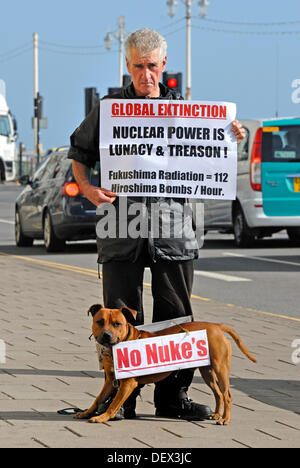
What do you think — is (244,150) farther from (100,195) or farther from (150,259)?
(100,195)

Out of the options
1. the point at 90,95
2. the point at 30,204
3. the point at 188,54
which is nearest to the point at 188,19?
the point at 188,54

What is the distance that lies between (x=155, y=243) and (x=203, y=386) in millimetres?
1356

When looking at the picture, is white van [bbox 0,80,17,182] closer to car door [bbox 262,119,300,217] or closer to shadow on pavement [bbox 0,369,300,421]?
car door [bbox 262,119,300,217]

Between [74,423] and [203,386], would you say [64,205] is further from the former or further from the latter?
[74,423]

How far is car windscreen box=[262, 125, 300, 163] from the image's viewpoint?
17.3 metres

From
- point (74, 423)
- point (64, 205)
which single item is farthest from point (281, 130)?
point (74, 423)

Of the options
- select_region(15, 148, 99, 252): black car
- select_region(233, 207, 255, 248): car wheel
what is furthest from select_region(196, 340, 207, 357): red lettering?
select_region(233, 207, 255, 248): car wheel

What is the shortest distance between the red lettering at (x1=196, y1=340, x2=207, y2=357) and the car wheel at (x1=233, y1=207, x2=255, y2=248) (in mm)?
12501

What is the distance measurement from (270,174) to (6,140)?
27162 mm

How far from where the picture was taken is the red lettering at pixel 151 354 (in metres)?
5.41

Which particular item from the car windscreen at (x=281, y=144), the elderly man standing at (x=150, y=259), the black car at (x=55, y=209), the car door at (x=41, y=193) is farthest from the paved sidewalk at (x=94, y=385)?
the car windscreen at (x=281, y=144)

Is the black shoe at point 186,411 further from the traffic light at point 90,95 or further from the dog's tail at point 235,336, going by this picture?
the traffic light at point 90,95

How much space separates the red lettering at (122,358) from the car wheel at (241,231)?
12.6 m

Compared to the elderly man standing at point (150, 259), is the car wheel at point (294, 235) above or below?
below
